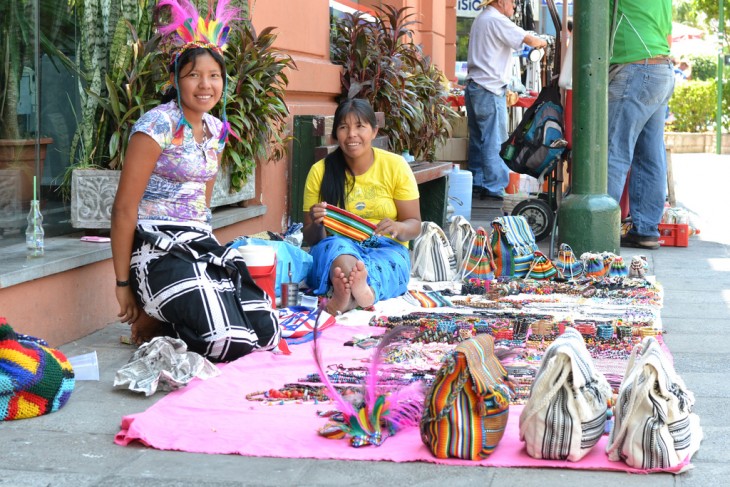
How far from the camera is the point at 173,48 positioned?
5.48 metres

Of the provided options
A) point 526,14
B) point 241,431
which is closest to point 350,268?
point 241,431

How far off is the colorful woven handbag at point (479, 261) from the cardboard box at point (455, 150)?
461 centimetres

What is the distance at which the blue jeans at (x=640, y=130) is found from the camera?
783 centimetres

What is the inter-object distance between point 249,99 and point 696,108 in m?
21.7

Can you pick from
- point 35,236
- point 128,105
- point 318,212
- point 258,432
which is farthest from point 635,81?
point 258,432

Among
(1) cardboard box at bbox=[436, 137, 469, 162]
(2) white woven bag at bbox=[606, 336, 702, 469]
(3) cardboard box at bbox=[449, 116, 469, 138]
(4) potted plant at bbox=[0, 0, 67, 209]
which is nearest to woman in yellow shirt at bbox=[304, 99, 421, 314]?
(4) potted plant at bbox=[0, 0, 67, 209]

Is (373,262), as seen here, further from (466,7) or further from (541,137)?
(466,7)

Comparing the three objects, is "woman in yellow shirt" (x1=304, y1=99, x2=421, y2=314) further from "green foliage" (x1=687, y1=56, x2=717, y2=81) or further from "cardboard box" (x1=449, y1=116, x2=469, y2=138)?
"green foliage" (x1=687, y1=56, x2=717, y2=81)

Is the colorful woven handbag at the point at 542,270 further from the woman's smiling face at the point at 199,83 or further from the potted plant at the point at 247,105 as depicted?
the woman's smiling face at the point at 199,83

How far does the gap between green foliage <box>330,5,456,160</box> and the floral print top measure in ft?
13.1

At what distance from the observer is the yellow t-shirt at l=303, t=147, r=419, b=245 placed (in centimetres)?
594

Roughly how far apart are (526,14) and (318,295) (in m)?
9.08

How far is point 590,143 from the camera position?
23.5 ft

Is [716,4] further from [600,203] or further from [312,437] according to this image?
[312,437]
